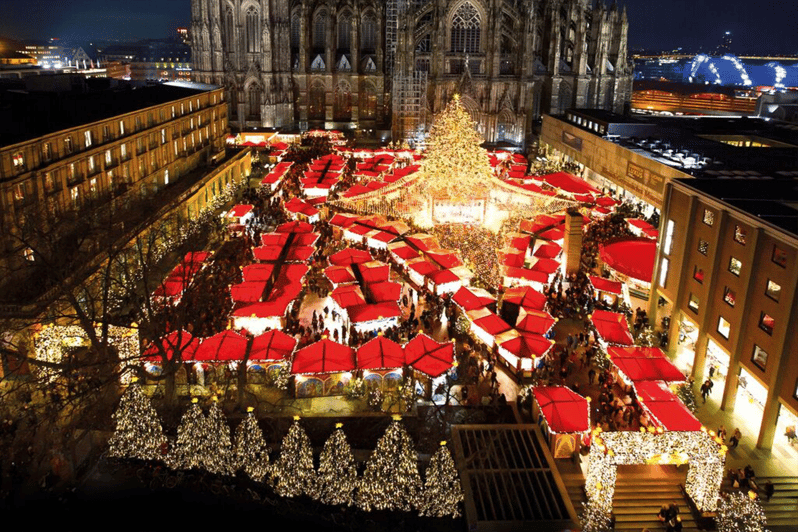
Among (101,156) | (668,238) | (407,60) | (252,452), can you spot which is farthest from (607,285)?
(407,60)

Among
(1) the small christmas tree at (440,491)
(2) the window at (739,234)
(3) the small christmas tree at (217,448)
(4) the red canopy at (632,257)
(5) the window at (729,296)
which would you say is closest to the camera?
(1) the small christmas tree at (440,491)

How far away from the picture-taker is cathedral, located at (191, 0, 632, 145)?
76.4 m

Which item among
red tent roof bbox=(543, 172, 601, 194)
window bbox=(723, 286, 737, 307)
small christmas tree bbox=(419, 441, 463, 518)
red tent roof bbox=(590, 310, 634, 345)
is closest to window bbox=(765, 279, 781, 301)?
window bbox=(723, 286, 737, 307)

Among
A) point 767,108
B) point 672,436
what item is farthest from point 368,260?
point 767,108

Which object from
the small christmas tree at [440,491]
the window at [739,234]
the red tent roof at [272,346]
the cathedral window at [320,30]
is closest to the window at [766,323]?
the window at [739,234]

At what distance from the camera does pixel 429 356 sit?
26750 mm

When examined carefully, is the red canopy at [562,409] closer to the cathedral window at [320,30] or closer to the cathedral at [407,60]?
the cathedral at [407,60]

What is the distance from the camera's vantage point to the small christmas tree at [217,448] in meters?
20.9

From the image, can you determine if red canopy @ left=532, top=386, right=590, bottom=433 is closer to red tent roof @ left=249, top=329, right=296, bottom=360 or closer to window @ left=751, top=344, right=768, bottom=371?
window @ left=751, top=344, right=768, bottom=371

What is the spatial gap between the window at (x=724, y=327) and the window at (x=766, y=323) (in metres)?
2.08

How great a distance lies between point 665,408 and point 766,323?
5.07 metres

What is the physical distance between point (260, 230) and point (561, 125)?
1474 inches

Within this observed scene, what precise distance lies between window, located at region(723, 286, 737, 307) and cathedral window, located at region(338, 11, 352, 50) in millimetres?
68161

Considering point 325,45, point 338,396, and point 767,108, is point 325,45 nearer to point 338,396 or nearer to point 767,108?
point 767,108
